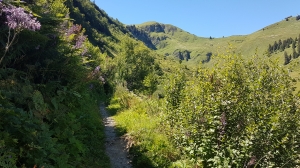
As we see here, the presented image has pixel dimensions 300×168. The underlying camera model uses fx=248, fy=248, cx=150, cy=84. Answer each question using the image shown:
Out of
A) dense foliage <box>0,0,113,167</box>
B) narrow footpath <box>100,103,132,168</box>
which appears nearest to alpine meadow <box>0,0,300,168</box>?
dense foliage <box>0,0,113,167</box>

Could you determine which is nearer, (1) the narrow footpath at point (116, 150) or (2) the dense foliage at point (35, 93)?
(2) the dense foliage at point (35, 93)

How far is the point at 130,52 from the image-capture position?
2176 inches

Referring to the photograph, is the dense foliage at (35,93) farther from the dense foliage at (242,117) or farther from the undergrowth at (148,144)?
the dense foliage at (242,117)

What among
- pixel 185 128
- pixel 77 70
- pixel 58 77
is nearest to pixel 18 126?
pixel 58 77

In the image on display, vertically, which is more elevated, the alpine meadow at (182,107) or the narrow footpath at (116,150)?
the alpine meadow at (182,107)

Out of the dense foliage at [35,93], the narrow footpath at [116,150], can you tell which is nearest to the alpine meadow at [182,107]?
the dense foliage at [35,93]

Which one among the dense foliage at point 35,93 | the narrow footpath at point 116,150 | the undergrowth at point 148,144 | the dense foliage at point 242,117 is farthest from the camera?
the narrow footpath at point 116,150

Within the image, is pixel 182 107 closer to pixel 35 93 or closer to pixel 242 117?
pixel 242 117

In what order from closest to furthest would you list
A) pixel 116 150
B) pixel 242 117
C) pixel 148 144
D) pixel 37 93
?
pixel 37 93
pixel 242 117
pixel 148 144
pixel 116 150

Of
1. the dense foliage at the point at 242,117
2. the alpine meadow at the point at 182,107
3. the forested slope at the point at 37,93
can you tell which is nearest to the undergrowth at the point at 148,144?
the alpine meadow at the point at 182,107

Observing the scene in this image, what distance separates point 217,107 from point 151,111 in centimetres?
970

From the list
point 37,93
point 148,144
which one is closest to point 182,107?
point 148,144

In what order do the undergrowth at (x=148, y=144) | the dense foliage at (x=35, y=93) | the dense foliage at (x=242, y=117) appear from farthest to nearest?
1. the undergrowth at (x=148, y=144)
2. the dense foliage at (x=242, y=117)
3. the dense foliage at (x=35, y=93)

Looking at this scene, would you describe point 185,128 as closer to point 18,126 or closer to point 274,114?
point 274,114
